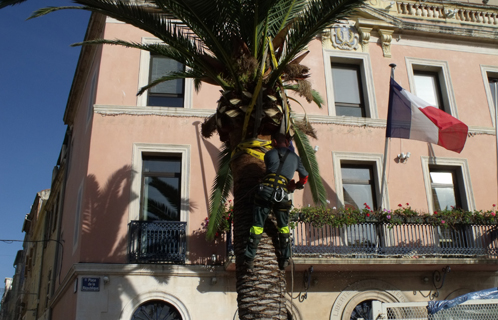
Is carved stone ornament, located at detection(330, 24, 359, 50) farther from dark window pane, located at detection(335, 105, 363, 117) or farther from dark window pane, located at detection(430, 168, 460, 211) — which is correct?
dark window pane, located at detection(430, 168, 460, 211)

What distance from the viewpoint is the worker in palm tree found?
7.66m

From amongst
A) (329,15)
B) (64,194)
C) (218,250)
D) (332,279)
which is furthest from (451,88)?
(64,194)

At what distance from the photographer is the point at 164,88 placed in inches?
639

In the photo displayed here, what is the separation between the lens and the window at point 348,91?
1706 centimetres

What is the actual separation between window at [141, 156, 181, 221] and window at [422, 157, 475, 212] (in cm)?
728

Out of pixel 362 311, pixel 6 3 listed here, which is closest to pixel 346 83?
pixel 362 311

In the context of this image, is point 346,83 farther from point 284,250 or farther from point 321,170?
point 284,250

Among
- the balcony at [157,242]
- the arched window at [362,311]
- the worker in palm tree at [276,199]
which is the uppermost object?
the balcony at [157,242]

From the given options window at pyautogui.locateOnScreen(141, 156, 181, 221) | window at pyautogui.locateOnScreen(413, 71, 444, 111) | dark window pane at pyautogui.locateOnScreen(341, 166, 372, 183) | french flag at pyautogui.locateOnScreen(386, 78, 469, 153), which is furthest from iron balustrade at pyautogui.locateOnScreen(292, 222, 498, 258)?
window at pyautogui.locateOnScreen(413, 71, 444, 111)

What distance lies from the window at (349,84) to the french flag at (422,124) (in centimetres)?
177

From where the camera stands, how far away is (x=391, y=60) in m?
17.6

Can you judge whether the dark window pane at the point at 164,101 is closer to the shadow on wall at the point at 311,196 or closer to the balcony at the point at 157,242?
the balcony at the point at 157,242

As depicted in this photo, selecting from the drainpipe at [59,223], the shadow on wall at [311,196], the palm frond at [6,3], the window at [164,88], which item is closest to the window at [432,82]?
the shadow on wall at [311,196]

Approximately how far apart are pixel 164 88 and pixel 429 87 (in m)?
8.58
